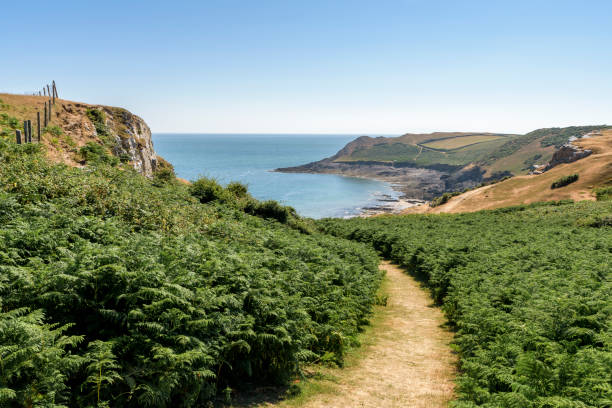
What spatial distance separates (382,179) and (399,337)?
17104cm

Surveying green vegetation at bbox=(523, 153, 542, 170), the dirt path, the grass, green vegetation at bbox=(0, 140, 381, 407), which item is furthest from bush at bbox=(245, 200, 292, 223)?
green vegetation at bbox=(523, 153, 542, 170)

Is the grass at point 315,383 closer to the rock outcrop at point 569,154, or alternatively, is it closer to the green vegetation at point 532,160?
the rock outcrop at point 569,154

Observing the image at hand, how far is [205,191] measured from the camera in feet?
93.0

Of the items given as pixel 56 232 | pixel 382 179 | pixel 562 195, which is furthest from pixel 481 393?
pixel 382 179

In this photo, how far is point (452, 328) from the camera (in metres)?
13.3

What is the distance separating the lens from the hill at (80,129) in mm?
28355

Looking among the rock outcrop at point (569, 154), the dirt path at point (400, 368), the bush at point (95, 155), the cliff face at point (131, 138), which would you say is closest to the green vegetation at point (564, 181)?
the rock outcrop at point (569, 154)

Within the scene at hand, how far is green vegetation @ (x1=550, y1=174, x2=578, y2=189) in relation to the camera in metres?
71.5

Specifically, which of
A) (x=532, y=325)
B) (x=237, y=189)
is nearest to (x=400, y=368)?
(x=532, y=325)

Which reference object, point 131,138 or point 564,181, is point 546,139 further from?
point 131,138

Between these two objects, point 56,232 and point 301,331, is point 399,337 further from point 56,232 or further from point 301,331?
point 56,232

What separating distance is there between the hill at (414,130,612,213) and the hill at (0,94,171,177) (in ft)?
196

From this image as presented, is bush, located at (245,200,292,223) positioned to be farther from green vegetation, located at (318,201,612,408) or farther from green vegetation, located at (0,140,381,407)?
green vegetation, located at (0,140,381,407)

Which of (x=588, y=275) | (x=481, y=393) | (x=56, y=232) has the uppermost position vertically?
(x=56, y=232)
